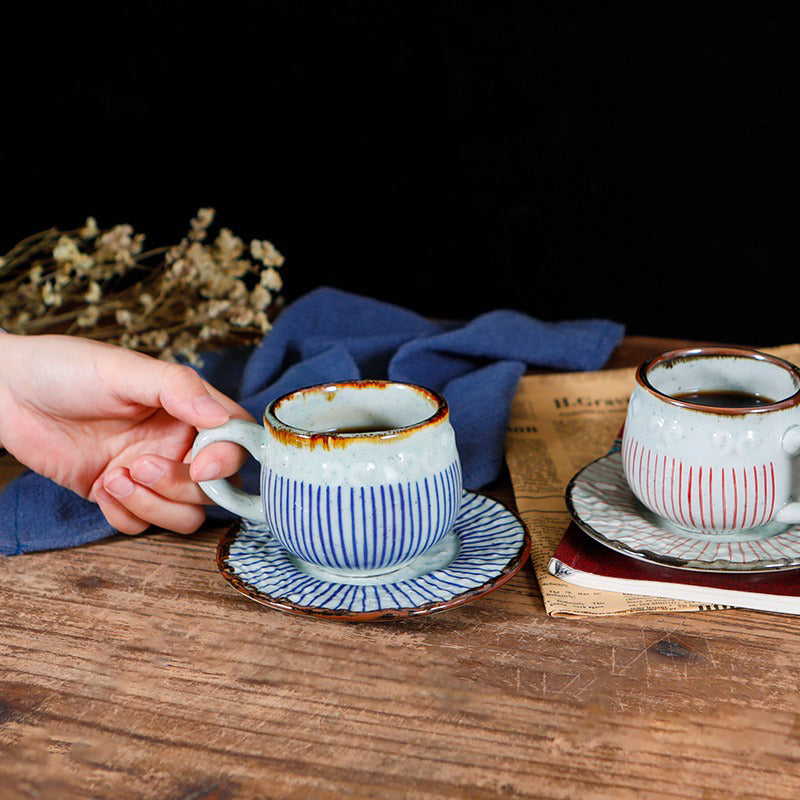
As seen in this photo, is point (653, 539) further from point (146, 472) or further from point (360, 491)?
point (146, 472)

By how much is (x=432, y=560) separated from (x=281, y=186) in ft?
3.92

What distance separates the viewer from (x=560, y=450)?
109cm

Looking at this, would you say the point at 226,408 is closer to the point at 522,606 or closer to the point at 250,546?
the point at 250,546

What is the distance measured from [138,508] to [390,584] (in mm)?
254

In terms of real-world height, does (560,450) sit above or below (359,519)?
below

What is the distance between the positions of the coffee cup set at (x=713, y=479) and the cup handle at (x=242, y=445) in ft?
0.88

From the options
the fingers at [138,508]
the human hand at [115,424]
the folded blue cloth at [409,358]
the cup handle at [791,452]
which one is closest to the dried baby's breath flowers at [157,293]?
the folded blue cloth at [409,358]

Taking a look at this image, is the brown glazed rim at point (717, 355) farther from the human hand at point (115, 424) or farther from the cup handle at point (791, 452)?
the human hand at point (115, 424)

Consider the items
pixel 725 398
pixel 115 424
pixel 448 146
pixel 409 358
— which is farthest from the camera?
pixel 448 146

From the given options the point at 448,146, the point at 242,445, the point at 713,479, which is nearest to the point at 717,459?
the point at 713,479

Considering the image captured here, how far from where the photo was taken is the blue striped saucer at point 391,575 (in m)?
0.74

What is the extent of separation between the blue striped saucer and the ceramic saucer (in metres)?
0.06

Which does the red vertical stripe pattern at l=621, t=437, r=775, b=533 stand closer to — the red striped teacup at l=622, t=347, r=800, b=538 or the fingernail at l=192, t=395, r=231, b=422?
the red striped teacup at l=622, t=347, r=800, b=538

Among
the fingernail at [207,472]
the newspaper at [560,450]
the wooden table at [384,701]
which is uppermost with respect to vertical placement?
the fingernail at [207,472]
